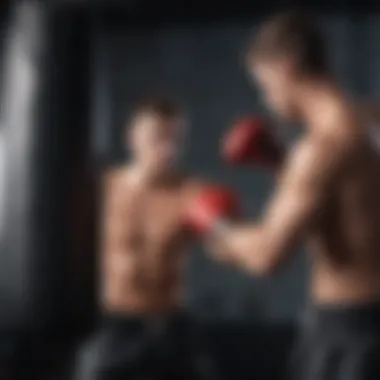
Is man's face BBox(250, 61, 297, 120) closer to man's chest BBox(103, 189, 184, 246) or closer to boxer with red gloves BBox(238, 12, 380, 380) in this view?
boxer with red gloves BBox(238, 12, 380, 380)

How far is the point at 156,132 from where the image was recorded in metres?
0.88

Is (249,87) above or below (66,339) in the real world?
above

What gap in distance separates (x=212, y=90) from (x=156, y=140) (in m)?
0.06

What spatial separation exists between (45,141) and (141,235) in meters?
0.11

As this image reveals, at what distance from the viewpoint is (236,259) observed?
840 mm

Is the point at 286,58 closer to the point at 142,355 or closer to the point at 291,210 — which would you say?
the point at 291,210

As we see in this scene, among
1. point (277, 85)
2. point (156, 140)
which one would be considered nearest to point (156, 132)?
point (156, 140)

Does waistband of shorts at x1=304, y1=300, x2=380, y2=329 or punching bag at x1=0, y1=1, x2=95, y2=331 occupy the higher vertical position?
punching bag at x1=0, y1=1, x2=95, y2=331

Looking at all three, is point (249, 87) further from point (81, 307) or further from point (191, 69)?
point (81, 307)

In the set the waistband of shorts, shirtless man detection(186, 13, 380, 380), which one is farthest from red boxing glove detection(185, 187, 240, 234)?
the waistband of shorts

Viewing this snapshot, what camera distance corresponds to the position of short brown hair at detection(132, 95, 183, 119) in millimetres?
877

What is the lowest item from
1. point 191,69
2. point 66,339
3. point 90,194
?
point 66,339

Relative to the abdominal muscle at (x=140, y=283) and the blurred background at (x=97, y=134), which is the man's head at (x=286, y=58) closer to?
the blurred background at (x=97, y=134)

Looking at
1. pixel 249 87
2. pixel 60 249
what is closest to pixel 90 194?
pixel 60 249
